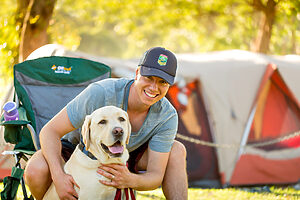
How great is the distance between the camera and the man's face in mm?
2902

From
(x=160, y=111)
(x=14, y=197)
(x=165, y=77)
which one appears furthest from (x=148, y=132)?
(x=14, y=197)

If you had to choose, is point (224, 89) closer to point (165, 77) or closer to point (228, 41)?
point (165, 77)

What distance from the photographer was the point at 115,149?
269 cm

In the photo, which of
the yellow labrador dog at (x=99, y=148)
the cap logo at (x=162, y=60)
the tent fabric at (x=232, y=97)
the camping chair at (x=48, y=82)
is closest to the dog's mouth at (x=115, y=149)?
the yellow labrador dog at (x=99, y=148)

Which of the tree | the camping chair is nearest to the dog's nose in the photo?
the camping chair

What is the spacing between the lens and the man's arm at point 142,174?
2.77m

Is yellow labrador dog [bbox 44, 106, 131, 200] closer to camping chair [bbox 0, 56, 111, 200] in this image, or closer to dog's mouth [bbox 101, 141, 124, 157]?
dog's mouth [bbox 101, 141, 124, 157]

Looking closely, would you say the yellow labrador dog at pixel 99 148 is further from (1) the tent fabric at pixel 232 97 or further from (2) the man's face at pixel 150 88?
(1) the tent fabric at pixel 232 97

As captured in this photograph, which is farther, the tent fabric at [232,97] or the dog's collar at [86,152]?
the tent fabric at [232,97]

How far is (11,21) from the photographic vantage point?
682 cm

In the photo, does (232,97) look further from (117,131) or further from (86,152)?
(117,131)

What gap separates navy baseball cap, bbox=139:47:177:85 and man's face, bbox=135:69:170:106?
51mm

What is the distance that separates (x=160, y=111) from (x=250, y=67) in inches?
126

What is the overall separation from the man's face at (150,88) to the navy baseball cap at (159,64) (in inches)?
2.0
